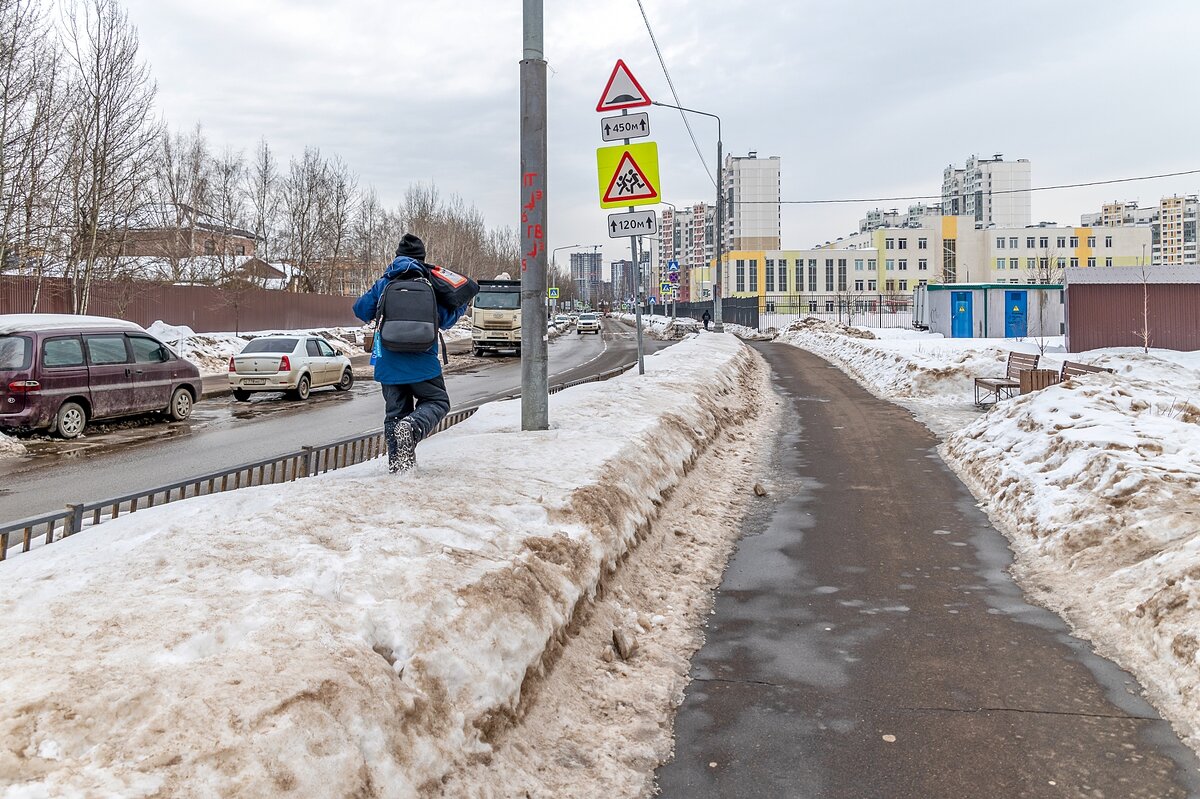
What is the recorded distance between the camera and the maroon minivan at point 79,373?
13414mm

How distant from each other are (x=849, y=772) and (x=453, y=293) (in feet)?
14.4

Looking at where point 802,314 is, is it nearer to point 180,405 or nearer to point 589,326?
point 589,326

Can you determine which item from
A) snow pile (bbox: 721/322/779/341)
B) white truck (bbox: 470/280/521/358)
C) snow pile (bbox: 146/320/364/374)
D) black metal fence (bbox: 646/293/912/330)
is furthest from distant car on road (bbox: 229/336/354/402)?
black metal fence (bbox: 646/293/912/330)

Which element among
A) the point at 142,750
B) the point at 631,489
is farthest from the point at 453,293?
the point at 142,750

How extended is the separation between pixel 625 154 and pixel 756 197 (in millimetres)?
127315

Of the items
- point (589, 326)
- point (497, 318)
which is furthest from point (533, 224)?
point (589, 326)

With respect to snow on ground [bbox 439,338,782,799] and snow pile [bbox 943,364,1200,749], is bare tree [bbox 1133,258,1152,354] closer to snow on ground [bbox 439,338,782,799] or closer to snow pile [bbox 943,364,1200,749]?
snow pile [bbox 943,364,1200,749]

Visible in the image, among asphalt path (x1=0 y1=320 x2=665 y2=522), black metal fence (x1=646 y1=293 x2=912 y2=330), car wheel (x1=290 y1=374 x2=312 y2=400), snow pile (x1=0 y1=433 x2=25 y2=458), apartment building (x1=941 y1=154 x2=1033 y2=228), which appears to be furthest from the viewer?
apartment building (x1=941 y1=154 x2=1033 y2=228)

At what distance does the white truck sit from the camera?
124ft

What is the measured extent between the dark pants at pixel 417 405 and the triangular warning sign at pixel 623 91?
5766mm

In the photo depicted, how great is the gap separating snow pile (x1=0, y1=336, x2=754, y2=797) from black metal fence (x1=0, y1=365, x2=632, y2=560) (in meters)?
0.39

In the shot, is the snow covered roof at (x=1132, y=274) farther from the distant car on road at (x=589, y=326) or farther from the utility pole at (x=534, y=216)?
the distant car on road at (x=589, y=326)

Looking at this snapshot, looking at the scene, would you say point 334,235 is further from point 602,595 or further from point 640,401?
point 602,595

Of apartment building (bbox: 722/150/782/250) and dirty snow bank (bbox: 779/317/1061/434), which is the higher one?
apartment building (bbox: 722/150/782/250)
